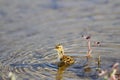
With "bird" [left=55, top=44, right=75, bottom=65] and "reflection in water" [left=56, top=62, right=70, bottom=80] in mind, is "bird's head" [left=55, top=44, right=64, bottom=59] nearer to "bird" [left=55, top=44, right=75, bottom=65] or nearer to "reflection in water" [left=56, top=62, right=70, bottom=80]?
"bird" [left=55, top=44, right=75, bottom=65]

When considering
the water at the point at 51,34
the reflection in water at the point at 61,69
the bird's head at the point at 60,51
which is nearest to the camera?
the reflection in water at the point at 61,69

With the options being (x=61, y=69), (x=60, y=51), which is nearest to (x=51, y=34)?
(x=60, y=51)

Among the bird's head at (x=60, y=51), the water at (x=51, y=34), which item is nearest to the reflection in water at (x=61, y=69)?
the water at (x=51, y=34)

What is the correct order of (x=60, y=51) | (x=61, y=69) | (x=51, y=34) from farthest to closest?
(x=51, y=34), (x=60, y=51), (x=61, y=69)

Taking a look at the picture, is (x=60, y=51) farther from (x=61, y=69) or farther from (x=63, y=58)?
(x=61, y=69)

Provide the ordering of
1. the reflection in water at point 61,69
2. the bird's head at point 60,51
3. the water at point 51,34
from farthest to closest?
1. the bird's head at point 60,51
2. the water at point 51,34
3. the reflection in water at point 61,69

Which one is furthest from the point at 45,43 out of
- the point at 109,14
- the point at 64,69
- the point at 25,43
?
the point at 109,14

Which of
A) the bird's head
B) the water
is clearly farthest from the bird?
the water

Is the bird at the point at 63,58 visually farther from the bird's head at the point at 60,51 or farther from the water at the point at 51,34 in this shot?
the water at the point at 51,34
